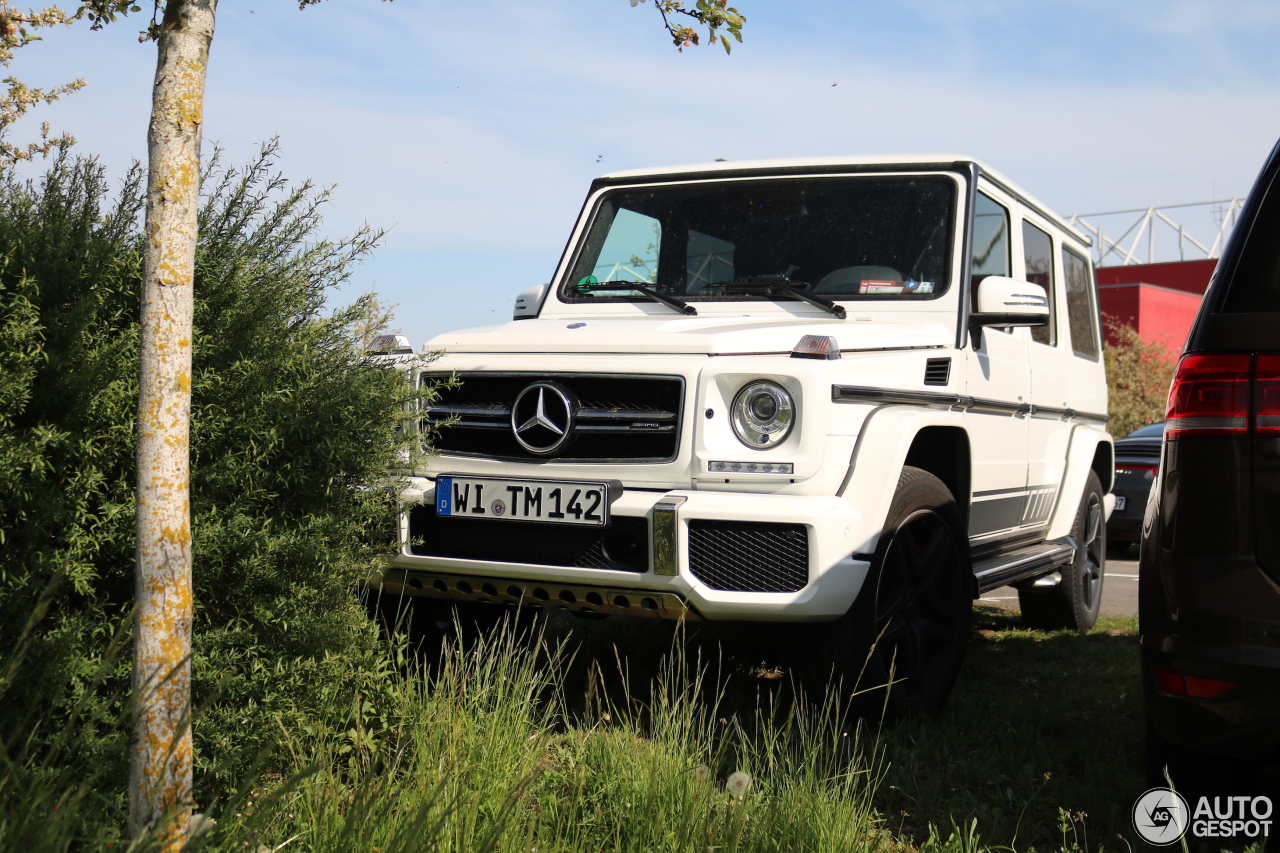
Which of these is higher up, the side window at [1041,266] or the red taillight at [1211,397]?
the side window at [1041,266]

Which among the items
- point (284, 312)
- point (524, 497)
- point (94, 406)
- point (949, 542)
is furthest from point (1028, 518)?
point (94, 406)

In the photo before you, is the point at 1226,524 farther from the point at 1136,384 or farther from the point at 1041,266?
the point at 1136,384

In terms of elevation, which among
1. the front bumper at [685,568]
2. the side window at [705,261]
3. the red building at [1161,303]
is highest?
the red building at [1161,303]

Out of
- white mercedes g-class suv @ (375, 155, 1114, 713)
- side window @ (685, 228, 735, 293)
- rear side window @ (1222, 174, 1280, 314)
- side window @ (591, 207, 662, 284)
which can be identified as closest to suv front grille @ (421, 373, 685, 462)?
white mercedes g-class suv @ (375, 155, 1114, 713)

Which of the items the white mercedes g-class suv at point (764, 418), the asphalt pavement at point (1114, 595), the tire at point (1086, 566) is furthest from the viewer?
the asphalt pavement at point (1114, 595)

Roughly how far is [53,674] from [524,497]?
148cm

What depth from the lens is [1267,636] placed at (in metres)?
2.41

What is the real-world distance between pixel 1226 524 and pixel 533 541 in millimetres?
2032

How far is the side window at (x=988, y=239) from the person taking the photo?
15.7 feet

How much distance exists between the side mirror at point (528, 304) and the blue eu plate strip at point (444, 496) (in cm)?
151

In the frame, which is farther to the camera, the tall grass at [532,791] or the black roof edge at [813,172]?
the black roof edge at [813,172]

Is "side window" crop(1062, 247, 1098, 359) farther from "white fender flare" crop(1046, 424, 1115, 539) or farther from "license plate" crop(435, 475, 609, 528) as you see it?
"license plate" crop(435, 475, 609, 528)

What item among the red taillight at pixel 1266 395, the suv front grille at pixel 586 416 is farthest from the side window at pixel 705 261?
the red taillight at pixel 1266 395

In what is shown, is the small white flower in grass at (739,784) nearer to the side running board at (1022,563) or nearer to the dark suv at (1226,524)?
the dark suv at (1226,524)
